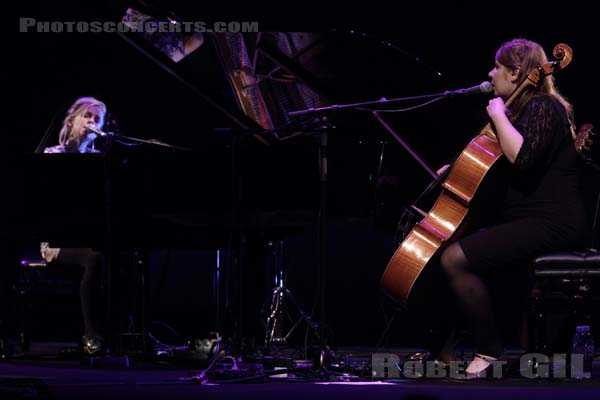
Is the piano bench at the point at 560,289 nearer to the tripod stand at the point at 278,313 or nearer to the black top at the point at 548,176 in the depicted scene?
the black top at the point at 548,176

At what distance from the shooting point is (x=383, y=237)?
6711mm

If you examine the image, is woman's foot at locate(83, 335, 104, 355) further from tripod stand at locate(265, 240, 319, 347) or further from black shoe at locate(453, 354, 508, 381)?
black shoe at locate(453, 354, 508, 381)

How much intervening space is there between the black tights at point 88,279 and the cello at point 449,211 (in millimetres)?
2541

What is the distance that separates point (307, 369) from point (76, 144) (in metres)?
2.73

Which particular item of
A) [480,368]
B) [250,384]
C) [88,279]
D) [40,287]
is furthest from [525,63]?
[40,287]

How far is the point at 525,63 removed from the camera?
3.81m

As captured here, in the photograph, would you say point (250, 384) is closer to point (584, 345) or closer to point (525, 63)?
point (525, 63)

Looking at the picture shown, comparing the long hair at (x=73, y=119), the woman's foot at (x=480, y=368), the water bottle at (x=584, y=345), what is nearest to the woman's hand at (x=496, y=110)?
the woman's foot at (x=480, y=368)

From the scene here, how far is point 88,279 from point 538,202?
3.03 metres

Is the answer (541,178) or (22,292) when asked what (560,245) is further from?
(22,292)

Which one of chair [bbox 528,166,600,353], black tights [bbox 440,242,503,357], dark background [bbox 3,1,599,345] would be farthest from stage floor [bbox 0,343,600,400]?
dark background [bbox 3,1,599,345]

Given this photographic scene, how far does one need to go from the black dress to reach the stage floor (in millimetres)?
537

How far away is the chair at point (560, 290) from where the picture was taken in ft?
13.0

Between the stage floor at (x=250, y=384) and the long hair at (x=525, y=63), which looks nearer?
the stage floor at (x=250, y=384)
